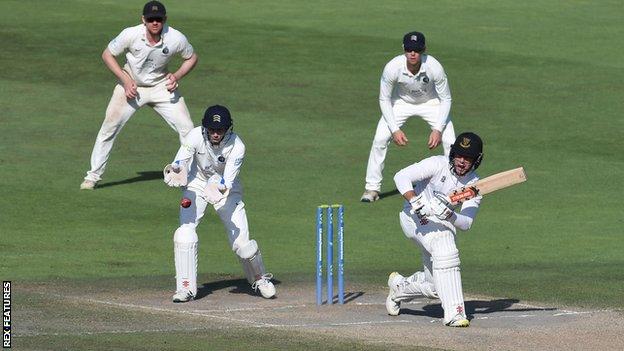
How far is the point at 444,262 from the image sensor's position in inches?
515

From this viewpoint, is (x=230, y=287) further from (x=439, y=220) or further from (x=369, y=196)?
(x=369, y=196)

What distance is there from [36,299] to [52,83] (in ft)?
42.8

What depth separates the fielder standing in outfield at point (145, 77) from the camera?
19.0 metres

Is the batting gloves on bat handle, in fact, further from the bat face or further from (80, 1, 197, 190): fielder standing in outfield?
(80, 1, 197, 190): fielder standing in outfield

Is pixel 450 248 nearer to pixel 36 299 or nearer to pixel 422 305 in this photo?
pixel 422 305

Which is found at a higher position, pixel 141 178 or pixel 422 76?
pixel 422 76

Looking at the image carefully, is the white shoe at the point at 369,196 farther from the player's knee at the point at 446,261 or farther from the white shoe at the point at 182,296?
the player's knee at the point at 446,261

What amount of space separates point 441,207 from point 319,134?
10174 millimetres

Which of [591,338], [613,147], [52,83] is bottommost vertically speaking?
[591,338]

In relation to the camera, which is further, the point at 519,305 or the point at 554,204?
the point at 554,204

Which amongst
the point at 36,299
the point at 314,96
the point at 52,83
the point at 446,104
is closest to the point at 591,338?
the point at 36,299

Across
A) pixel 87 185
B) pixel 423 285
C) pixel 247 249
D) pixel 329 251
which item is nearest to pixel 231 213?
pixel 247 249

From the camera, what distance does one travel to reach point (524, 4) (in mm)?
34281

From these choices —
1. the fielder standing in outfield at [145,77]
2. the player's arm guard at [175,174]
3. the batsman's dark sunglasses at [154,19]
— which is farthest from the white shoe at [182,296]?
the batsman's dark sunglasses at [154,19]
